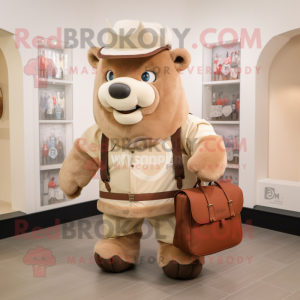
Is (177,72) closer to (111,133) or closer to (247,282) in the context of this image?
(111,133)

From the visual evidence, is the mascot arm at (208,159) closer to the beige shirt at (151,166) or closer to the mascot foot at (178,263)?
the beige shirt at (151,166)

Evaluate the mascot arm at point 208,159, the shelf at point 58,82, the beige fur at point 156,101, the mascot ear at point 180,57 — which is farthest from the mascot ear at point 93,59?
the shelf at point 58,82

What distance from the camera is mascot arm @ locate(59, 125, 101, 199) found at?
2.71 m

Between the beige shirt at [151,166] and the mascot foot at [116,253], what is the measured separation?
31cm

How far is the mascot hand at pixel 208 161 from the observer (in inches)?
90.5

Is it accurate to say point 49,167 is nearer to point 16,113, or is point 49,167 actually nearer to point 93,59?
point 16,113

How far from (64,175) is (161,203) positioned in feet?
2.42

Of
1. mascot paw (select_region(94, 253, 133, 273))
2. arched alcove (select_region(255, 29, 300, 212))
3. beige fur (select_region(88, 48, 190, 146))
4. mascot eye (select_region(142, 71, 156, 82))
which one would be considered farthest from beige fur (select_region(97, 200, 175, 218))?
arched alcove (select_region(255, 29, 300, 212))

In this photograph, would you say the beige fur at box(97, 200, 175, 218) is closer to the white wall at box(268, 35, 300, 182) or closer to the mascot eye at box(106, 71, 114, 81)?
the mascot eye at box(106, 71, 114, 81)

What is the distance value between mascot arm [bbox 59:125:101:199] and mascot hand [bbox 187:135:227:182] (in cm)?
77

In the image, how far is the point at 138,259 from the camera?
2.94 m

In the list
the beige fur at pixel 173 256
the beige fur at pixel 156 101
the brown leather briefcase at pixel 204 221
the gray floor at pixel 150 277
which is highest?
the beige fur at pixel 156 101

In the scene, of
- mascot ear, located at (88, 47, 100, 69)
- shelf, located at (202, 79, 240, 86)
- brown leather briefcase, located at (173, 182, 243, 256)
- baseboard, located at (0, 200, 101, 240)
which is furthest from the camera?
shelf, located at (202, 79, 240, 86)

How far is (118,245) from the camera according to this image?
265cm
